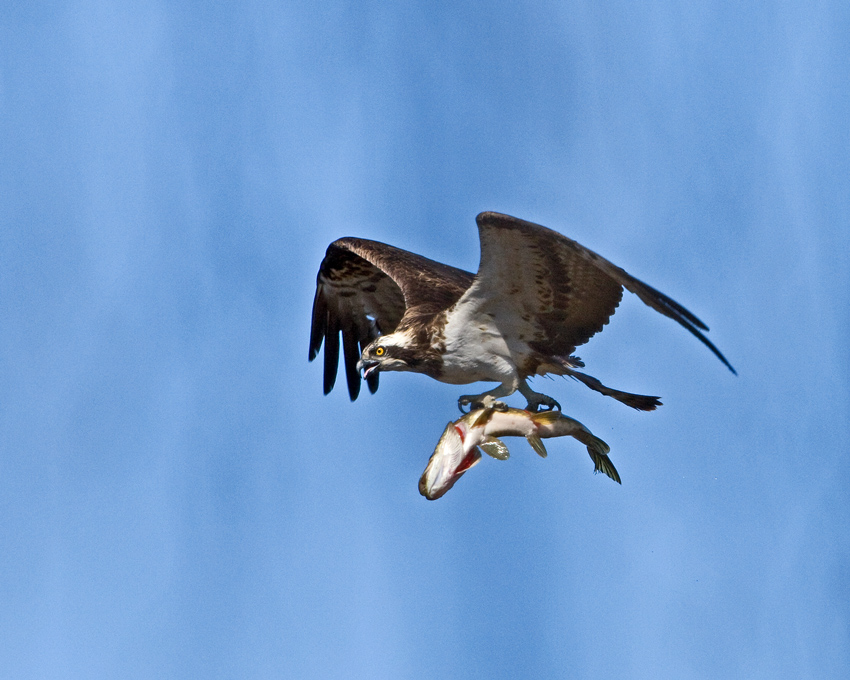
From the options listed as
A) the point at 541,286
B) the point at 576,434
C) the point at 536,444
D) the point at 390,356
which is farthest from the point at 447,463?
the point at 390,356

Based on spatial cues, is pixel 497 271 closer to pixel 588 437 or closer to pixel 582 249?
pixel 582 249

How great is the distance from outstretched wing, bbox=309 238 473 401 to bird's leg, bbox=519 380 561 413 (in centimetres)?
227

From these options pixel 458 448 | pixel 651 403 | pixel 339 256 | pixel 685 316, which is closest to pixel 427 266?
pixel 339 256

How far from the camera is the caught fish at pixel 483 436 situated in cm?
858

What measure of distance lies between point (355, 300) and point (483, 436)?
5.26m

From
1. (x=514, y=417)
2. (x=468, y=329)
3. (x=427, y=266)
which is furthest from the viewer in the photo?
(x=427, y=266)

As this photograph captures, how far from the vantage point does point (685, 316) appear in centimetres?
799

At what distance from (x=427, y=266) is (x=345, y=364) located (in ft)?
6.37

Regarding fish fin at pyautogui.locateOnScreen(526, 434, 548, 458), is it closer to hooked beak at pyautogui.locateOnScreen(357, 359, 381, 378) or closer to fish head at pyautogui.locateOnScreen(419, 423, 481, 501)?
fish head at pyautogui.locateOnScreen(419, 423, 481, 501)

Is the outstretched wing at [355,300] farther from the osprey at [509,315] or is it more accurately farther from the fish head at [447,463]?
the fish head at [447,463]

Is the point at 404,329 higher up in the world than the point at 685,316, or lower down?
higher up

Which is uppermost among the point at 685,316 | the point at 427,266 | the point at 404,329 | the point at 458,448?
the point at 427,266

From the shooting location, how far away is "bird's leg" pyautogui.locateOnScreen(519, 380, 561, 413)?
10734 millimetres

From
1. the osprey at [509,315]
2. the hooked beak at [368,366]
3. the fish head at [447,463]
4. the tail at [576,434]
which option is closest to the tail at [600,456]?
the tail at [576,434]
